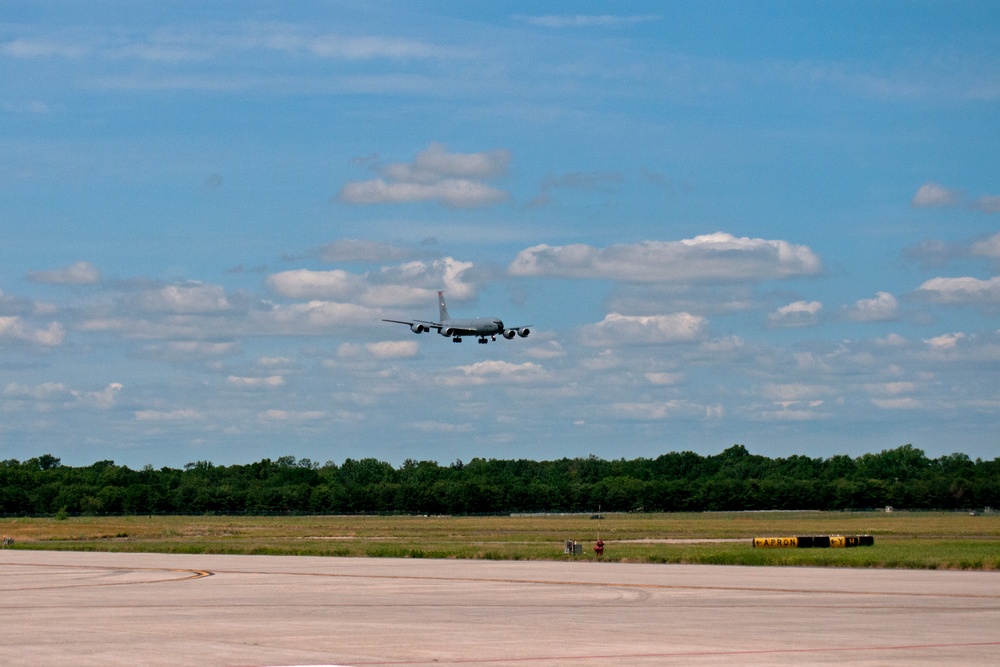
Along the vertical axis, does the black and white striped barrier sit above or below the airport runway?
above

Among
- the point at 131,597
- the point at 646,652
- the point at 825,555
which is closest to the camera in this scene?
the point at 646,652

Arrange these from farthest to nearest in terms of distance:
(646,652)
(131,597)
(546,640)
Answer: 1. (131,597)
2. (546,640)
3. (646,652)

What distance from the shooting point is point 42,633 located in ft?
97.5

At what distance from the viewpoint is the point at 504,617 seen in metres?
33.7

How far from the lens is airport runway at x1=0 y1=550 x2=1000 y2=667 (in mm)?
25391

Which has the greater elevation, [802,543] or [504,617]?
[802,543]

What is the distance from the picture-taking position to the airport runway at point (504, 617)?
83.3 ft

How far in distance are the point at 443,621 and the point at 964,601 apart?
14.9m

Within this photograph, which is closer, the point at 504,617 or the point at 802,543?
the point at 504,617

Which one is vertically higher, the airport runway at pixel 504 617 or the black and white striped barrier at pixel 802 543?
the black and white striped barrier at pixel 802 543

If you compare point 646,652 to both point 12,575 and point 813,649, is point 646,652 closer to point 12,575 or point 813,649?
point 813,649

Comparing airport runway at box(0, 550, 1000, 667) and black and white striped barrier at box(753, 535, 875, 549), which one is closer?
airport runway at box(0, 550, 1000, 667)

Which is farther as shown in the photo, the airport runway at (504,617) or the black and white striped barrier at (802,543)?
the black and white striped barrier at (802,543)

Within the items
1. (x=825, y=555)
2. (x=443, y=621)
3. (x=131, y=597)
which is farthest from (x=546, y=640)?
(x=825, y=555)
